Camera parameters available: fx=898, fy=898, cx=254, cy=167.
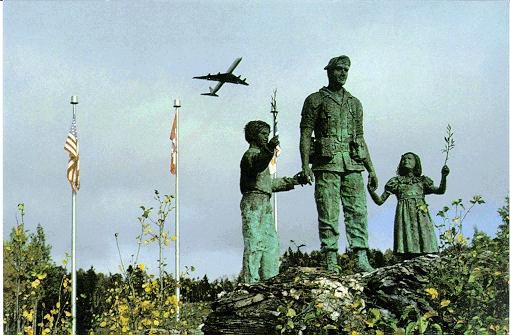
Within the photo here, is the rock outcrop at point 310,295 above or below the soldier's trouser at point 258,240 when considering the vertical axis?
below

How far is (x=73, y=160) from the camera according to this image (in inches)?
752

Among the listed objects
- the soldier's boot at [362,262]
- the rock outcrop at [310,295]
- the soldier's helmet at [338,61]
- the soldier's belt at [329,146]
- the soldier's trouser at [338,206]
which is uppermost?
the soldier's helmet at [338,61]

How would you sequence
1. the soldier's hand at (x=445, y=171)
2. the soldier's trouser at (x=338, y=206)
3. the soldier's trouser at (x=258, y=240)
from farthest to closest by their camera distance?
1. the soldier's hand at (x=445, y=171)
2. the soldier's trouser at (x=338, y=206)
3. the soldier's trouser at (x=258, y=240)

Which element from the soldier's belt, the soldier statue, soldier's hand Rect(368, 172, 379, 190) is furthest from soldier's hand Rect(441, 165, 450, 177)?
the soldier's belt

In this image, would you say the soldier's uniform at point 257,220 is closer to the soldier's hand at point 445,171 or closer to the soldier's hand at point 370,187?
the soldier's hand at point 370,187

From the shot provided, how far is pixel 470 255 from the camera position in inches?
306

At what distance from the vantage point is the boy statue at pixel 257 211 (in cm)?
1066

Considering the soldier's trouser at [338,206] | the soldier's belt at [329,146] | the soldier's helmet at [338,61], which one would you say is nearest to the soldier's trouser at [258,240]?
the soldier's trouser at [338,206]

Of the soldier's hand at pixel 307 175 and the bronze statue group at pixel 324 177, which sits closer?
the bronze statue group at pixel 324 177

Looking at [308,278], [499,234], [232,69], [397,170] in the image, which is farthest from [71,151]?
[499,234]

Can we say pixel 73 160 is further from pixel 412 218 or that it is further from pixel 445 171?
pixel 445 171

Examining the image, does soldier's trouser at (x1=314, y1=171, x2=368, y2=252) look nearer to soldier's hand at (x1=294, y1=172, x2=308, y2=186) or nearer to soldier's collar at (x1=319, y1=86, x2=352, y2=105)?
soldier's hand at (x1=294, y1=172, x2=308, y2=186)

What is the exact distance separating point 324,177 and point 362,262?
1.20 m

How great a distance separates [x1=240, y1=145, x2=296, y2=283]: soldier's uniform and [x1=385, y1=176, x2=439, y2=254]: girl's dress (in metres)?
2.76
